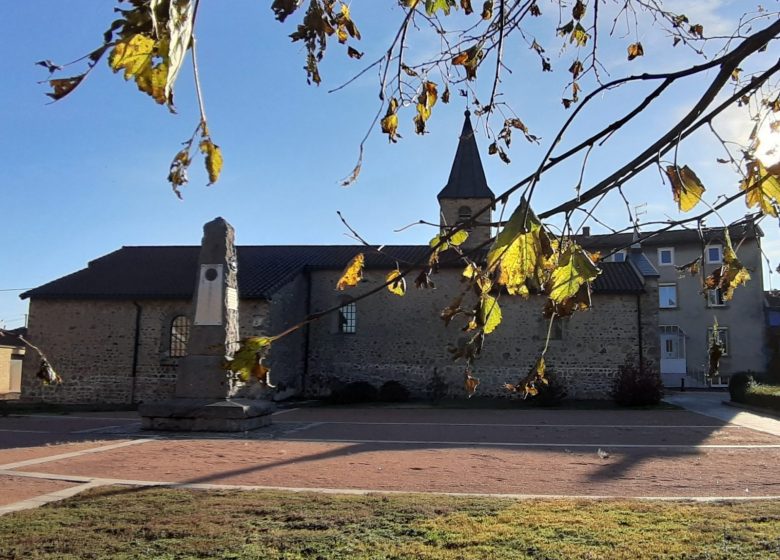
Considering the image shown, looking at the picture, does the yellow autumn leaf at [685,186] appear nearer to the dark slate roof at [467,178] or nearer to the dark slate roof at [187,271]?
the dark slate roof at [187,271]

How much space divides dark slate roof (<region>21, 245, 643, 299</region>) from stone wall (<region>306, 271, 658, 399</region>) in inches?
56.9

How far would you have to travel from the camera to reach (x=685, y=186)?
81.8 inches

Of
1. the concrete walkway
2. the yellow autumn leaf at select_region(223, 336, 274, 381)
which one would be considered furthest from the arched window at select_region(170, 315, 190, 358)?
the yellow autumn leaf at select_region(223, 336, 274, 381)

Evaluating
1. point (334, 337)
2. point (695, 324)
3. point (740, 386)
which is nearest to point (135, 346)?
point (334, 337)

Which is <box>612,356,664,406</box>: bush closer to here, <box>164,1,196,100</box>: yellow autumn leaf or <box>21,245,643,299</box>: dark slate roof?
<box>21,245,643,299</box>: dark slate roof

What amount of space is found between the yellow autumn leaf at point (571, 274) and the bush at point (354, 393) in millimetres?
21770

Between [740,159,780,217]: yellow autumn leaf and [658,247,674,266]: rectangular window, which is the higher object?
[658,247,674,266]: rectangular window

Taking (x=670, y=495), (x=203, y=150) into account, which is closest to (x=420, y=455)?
(x=670, y=495)

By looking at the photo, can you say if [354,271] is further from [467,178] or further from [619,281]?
[467,178]

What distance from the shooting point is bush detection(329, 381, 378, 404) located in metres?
23.0

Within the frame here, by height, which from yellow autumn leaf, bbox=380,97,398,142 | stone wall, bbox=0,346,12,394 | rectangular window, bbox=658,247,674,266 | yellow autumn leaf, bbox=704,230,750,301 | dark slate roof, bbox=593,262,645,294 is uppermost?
rectangular window, bbox=658,247,674,266

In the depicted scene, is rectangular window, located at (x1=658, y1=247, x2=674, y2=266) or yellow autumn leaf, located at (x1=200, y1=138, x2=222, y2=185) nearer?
yellow autumn leaf, located at (x1=200, y1=138, x2=222, y2=185)

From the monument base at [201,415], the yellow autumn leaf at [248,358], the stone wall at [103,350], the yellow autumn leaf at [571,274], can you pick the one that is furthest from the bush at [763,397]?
the yellow autumn leaf at [248,358]

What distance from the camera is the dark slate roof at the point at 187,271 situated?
938 inches
